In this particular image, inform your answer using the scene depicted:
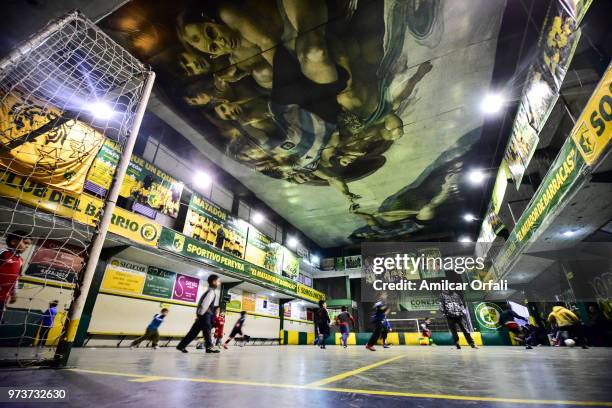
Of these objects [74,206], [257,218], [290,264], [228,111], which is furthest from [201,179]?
[290,264]

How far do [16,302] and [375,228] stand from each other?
19231 mm

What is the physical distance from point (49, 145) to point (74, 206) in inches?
71.0

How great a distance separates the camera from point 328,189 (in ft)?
53.2

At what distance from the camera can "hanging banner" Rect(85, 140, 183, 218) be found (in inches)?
348

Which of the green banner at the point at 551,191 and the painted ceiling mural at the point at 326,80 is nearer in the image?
the green banner at the point at 551,191

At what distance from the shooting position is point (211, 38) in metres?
8.35

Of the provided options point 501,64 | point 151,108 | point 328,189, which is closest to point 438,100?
point 501,64

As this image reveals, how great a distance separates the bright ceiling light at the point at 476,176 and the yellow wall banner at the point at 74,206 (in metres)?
14.9

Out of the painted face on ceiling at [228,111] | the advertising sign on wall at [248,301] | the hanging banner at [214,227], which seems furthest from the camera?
the advertising sign on wall at [248,301]

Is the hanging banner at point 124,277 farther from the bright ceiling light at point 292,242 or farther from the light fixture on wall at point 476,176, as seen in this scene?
the light fixture on wall at point 476,176

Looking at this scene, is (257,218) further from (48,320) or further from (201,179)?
(48,320)

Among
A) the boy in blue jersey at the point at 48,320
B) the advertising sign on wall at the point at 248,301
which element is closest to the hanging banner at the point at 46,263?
the boy in blue jersey at the point at 48,320

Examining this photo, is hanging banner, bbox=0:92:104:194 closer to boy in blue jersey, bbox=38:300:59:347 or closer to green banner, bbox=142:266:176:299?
boy in blue jersey, bbox=38:300:59:347

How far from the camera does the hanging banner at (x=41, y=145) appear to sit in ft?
19.2
